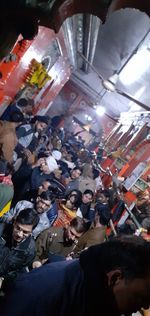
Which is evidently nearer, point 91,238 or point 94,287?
point 94,287

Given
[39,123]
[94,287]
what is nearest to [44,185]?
[39,123]

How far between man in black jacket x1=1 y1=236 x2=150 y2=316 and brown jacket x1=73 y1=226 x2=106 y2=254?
442cm

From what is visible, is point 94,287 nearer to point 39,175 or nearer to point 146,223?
point 39,175

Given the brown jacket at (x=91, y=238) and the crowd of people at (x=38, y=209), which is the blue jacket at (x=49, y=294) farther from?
the brown jacket at (x=91, y=238)

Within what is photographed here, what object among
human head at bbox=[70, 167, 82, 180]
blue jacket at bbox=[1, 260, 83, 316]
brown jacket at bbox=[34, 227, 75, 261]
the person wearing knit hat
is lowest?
brown jacket at bbox=[34, 227, 75, 261]

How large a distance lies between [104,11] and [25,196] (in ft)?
14.1

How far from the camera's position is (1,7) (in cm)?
428

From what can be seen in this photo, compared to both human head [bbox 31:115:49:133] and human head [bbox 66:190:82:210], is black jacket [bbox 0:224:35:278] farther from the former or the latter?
human head [bbox 31:115:49:133]

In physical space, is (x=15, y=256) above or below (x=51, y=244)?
above

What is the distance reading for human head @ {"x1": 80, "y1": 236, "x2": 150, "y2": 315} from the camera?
1.92 m

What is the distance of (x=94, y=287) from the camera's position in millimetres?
1914

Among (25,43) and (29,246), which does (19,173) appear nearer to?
(29,246)

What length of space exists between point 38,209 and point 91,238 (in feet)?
5.69

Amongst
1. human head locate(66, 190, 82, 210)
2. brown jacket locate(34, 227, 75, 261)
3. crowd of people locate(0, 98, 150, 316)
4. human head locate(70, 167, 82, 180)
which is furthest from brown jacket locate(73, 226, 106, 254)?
human head locate(70, 167, 82, 180)
